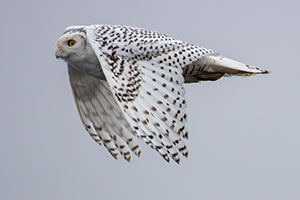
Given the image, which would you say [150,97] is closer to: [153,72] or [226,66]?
[153,72]

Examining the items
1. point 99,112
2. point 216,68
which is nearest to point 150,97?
point 216,68

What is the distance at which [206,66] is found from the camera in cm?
654

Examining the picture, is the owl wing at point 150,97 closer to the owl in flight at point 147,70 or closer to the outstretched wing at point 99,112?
the owl in flight at point 147,70

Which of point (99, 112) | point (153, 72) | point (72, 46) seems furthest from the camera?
point (99, 112)

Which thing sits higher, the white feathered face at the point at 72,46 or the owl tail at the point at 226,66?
the white feathered face at the point at 72,46

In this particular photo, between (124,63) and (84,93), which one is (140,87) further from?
(84,93)

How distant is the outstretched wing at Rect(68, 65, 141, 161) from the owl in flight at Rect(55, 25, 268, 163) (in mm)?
156

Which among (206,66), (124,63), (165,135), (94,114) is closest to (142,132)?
(165,135)

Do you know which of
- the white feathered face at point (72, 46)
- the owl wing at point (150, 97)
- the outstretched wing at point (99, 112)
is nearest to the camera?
the owl wing at point (150, 97)

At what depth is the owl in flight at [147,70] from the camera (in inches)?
232

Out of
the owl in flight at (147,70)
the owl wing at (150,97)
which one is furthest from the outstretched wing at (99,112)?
the owl wing at (150,97)

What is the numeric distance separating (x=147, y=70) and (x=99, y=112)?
1197 mm

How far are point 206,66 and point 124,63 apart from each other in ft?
2.44

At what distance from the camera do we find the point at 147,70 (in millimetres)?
6184
